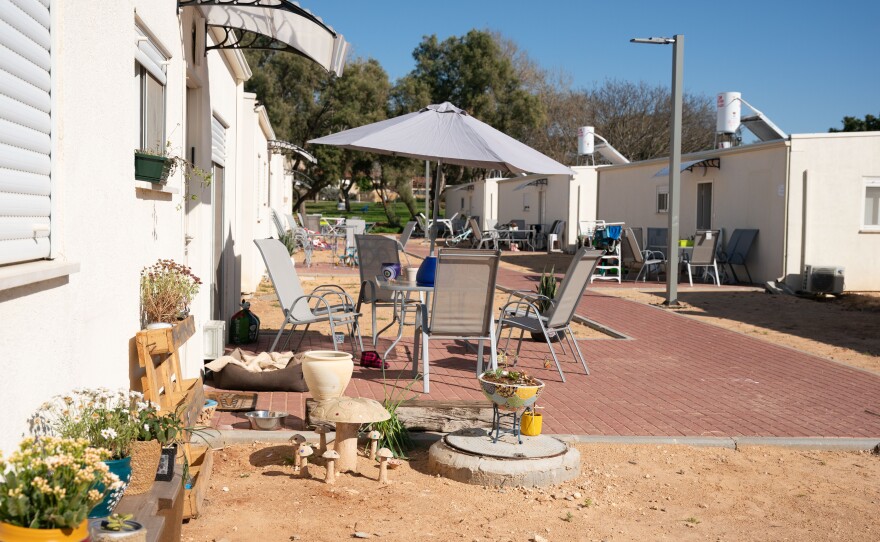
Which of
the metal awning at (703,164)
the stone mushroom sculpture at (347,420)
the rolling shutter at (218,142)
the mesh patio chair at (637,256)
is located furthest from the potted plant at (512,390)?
the metal awning at (703,164)

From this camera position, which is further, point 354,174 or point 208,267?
point 354,174

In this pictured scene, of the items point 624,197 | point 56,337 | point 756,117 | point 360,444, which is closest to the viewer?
point 56,337

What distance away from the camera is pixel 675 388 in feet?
22.1

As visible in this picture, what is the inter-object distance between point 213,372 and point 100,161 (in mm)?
2872

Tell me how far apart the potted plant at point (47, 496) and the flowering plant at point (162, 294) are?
2.49 metres

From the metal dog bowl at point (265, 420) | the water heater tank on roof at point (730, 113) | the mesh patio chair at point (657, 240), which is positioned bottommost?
the metal dog bowl at point (265, 420)

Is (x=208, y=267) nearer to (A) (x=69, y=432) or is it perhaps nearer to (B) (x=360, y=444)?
(B) (x=360, y=444)

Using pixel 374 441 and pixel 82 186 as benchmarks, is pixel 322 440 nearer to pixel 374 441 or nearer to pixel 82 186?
pixel 374 441

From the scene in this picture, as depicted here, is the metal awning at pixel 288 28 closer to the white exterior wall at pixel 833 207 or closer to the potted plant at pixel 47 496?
the potted plant at pixel 47 496

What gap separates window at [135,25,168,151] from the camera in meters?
4.68

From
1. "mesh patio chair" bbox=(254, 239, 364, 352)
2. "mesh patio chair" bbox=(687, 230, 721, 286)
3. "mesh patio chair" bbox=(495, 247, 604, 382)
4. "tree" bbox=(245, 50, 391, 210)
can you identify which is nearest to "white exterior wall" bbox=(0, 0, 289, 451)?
"mesh patio chair" bbox=(254, 239, 364, 352)

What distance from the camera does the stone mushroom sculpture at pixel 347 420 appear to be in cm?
442

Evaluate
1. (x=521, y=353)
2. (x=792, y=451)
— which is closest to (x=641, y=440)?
(x=792, y=451)

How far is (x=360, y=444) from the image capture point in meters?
5.01
